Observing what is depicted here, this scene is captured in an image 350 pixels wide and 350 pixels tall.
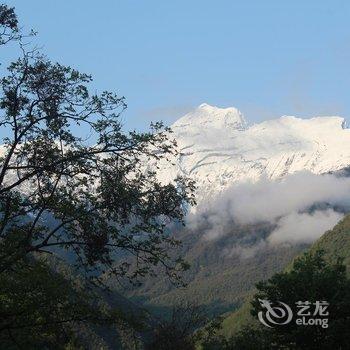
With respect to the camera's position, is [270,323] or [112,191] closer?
[112,191]

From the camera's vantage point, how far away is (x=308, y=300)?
33188mm

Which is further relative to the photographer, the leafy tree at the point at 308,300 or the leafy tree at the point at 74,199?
the leafy tree at the point at 308,300

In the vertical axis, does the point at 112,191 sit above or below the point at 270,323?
above

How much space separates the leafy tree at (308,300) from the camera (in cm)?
3183

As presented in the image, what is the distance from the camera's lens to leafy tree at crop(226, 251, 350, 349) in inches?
1253

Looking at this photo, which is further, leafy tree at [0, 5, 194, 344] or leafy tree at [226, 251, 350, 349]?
leafy tree at [226, 251, 350, 349]

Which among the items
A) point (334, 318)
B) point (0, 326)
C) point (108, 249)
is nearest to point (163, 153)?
point (108, 249)

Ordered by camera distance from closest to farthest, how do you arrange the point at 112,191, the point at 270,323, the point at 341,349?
the point at 112,191 → the point at 341,349 → the point at 270,323

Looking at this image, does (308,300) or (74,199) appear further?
(308,300)

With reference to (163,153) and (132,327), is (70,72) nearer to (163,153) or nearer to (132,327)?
(163,153)

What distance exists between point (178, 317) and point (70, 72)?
23399 millimetres

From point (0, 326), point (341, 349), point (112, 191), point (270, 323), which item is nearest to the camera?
point (0, 326)

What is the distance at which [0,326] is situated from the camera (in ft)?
46.0

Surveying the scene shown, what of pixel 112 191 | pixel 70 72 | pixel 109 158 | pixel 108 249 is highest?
pixel 70 72
